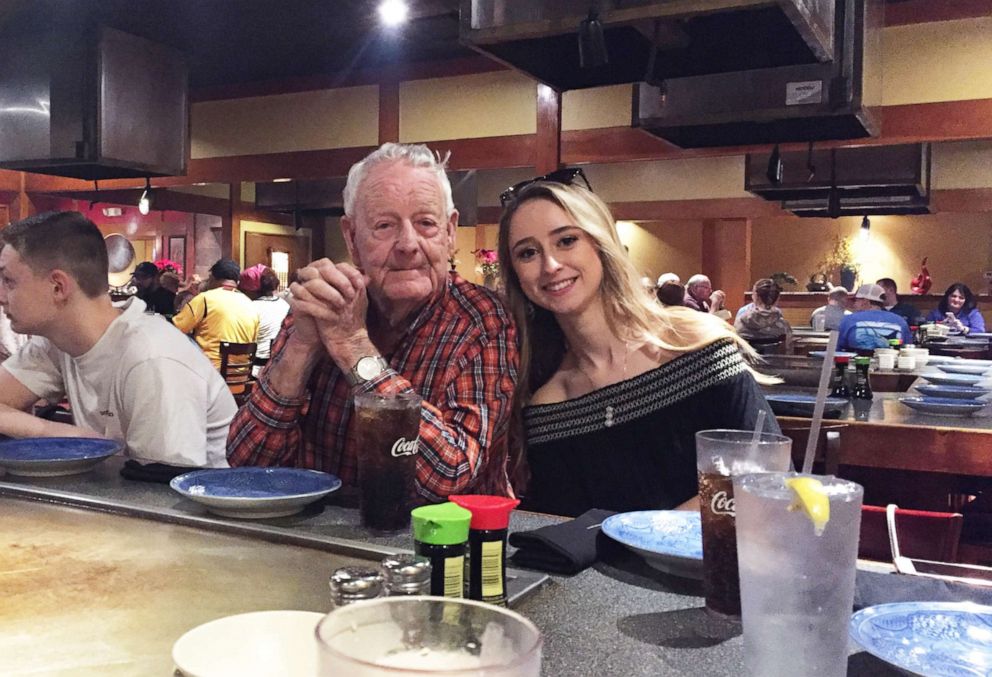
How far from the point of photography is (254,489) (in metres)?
1.54

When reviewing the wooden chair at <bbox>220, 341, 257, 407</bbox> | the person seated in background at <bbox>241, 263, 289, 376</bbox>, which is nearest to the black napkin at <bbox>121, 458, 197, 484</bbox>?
the wooden chair at <bbox>220, 341, 257, 407</bbox>

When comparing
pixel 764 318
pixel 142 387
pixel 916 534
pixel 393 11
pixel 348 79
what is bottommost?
pixel 916 534

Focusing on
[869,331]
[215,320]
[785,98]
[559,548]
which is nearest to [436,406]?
[559,548]

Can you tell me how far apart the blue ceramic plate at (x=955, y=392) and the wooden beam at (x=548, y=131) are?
2.69 metres

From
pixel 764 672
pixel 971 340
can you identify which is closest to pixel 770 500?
pixel 764 672

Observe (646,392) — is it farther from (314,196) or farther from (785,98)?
(314,196)

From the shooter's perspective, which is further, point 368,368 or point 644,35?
point 644,35

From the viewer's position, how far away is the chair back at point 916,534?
1592 millimetres

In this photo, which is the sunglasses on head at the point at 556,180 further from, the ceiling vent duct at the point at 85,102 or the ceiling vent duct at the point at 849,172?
the ceiling vent duct at the point at 849,172

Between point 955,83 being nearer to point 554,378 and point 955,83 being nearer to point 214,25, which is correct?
point 554,378

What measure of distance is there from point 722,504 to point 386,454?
546 millimetres

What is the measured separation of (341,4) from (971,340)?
6.26 metres

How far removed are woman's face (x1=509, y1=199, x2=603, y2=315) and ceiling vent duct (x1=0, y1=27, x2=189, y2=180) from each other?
10.9 feet

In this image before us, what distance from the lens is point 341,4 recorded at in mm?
4656
